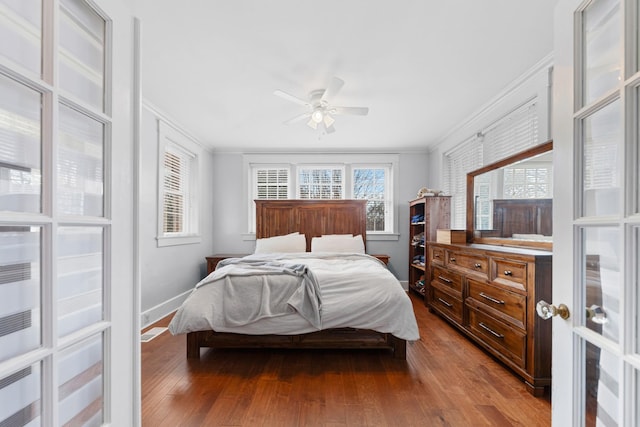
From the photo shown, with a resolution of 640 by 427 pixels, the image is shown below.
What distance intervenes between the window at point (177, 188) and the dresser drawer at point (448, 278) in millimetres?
3319

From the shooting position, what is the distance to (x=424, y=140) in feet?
15.3

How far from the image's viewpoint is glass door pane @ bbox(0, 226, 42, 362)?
0.58 metres

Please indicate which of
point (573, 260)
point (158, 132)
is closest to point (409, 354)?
point (573, 260)

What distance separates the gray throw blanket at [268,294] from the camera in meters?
2.41

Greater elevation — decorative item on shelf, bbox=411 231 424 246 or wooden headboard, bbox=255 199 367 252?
wooden headboard, bbox=255 199 367 252

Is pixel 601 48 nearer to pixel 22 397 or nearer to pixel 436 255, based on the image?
pixel 22 397

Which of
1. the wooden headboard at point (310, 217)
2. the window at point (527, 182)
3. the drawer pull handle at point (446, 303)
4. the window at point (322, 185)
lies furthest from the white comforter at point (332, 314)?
the window at point (322, 185)

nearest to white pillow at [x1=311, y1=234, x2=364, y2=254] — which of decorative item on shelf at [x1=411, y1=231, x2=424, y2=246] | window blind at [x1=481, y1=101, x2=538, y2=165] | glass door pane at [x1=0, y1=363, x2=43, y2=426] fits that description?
decorative item on shelf at [x1=411, y1=231, x2=424, y2=246]

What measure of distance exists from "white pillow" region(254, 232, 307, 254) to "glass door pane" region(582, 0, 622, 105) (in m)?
4.14

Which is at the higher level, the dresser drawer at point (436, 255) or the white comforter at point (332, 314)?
the dresser drawer at point (436, 255)

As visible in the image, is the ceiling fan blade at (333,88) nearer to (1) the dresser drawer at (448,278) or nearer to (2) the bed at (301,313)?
(2) the bed at (301,313)

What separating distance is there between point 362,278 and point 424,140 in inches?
117

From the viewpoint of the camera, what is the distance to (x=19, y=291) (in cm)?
61

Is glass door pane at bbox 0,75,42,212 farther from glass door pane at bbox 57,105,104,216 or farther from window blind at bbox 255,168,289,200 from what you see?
window blind at bbox 255,168,289,200
